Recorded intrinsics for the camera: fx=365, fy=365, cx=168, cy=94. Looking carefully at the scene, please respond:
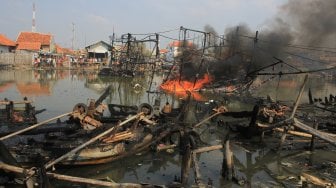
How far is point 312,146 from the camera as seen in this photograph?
1465 centimetres

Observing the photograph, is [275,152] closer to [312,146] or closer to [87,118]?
[312,146]

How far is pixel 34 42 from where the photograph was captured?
6819 cm

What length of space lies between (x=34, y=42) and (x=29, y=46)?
2.84 meters

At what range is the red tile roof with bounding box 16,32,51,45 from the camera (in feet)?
225

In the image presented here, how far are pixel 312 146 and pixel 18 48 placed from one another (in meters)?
60.0

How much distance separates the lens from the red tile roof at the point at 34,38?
225ft

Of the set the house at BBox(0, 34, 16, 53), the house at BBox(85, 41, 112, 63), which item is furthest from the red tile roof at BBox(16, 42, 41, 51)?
the house at BBox(85, 41, 112, 63)

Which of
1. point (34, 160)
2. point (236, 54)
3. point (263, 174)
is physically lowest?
point (263, 174)

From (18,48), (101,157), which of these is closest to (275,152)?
(101,157)

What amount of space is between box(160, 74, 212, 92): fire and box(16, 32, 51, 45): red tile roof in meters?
41.5

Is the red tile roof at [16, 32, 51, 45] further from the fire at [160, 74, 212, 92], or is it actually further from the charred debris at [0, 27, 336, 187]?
the charred debris at [0, 27, 336, 187]

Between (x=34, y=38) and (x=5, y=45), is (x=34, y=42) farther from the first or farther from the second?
(x=5, y=45)

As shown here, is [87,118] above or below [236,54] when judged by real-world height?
below

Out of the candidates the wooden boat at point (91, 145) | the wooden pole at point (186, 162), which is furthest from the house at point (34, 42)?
the wooden pole at point (186, 162)
